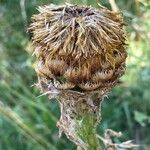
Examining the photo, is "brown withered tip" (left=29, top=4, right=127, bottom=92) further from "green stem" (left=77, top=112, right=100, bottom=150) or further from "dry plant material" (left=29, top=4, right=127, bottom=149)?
"green stem" (left=77, top=112, right=100, bottom=150)

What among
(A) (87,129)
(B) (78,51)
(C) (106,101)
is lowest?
(C) (106,101)

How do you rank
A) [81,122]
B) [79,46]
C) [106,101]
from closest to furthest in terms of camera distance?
[79,46] → [81,122] → [106,101]

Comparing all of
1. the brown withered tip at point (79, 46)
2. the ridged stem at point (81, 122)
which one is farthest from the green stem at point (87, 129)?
the brown withered tip at point (79, 46)

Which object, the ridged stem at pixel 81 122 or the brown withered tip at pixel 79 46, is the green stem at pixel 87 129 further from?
the brown withered tip at pixel 79 46

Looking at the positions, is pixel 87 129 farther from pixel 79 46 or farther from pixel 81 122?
pixel 79 46

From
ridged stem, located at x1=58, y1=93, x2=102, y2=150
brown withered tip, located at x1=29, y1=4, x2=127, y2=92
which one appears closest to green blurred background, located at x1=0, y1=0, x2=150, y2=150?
ridged stem, located at x1=58, y1=93, x2=102, y2=150

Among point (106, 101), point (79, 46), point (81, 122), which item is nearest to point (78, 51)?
point (79, 46)

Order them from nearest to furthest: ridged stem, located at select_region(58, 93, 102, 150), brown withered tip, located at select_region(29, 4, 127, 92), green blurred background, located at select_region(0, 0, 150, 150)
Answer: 1. brown withered tip, located at select_region(29, 4, 127, 92)
2. ridged stem, located at select_region(58, 93, 102, 150)
3. green blurred background, located at select_region(0, 0, 150, 150)

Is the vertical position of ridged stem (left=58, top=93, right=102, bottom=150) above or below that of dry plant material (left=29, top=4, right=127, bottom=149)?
below

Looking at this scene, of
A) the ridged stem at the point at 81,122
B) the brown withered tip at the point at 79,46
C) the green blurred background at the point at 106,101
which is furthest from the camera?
the green blurred background at the point at 106,101
